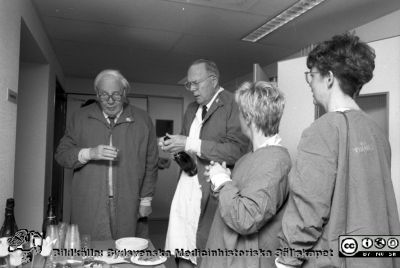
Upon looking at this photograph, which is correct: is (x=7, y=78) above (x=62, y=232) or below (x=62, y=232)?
above

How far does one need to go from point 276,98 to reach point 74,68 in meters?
4.00

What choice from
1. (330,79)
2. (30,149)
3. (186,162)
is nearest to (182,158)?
(186,162)

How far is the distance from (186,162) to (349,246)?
1.05m

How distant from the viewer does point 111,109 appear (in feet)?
6.56

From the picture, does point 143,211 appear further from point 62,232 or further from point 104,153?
point 62,232

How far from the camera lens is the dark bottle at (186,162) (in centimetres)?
181

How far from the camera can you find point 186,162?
1.83 meters

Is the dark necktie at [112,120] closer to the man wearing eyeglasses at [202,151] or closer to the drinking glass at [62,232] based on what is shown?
the man wearing eyeglasses at [202,151]

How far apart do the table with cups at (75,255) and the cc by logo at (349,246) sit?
0.65 metres

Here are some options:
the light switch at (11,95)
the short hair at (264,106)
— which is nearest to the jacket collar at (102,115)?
the light switch at (11,95)

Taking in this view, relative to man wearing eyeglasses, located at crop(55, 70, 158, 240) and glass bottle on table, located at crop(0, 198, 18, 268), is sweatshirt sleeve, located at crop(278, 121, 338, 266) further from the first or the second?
man wearing eyeglasses, located at crop(55, 70, 158, 240)

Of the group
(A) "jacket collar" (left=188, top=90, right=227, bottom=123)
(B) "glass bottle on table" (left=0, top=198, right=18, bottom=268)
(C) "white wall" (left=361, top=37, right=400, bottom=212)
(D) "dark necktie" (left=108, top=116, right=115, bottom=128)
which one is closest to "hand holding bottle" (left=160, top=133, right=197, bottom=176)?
(A) "jacket collar" (left=188, top=90, right=227, bottom=123)

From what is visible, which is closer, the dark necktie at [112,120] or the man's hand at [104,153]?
the man's hand at [104,153]

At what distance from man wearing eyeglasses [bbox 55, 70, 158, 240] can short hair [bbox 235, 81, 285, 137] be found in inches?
33.4
